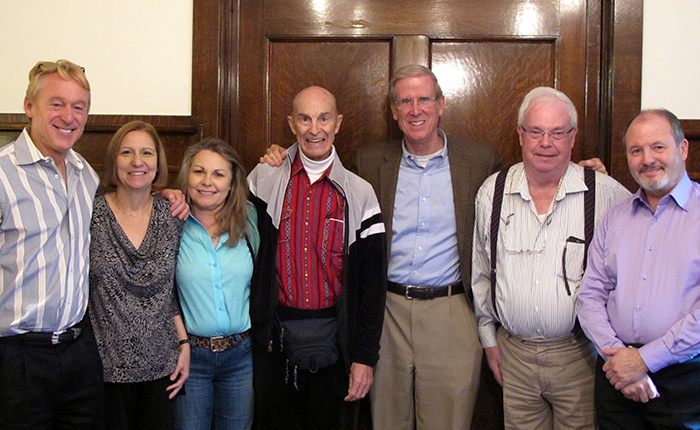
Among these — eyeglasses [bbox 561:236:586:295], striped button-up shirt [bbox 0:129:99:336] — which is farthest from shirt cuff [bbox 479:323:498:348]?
striped button-up shirt [bbox 0:129:99:336]

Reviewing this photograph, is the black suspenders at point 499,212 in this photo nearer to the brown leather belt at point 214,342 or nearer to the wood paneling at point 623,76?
the wood paneling at point 623,76

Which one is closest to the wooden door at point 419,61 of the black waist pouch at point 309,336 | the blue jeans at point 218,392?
the black waist pouch at point 309,336

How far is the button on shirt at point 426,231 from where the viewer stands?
233cm

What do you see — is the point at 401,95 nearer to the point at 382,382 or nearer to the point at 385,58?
the point at 385,58

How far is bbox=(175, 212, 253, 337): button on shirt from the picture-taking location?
208 centimetres

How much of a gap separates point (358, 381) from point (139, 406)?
0.81 meters

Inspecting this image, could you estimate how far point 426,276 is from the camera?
2330 mm

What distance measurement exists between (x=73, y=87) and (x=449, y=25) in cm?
172

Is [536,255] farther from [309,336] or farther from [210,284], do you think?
[210,284]

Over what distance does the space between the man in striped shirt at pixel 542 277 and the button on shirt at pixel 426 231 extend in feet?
0.49

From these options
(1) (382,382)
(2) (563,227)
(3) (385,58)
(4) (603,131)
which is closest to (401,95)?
(3) (385,58)

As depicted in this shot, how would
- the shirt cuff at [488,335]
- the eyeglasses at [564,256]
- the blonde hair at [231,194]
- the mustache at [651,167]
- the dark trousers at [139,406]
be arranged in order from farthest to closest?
the shirt cuff at [488,335] → the blonde hair at [231,194] → the eyeglasses at [564,256] → the dark trousers at [139,406] → the mustache at [651,167]

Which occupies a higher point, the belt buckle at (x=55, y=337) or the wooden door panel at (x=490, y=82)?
the wooden door panel at (x=490, y=82)

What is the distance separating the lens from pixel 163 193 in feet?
7.09
